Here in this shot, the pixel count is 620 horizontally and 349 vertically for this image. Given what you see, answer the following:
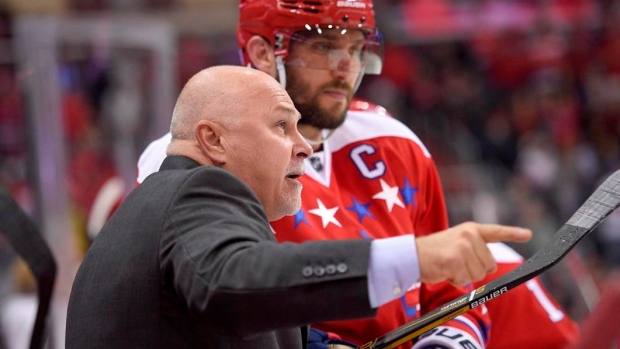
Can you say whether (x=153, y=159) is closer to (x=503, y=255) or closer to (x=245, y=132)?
(x=245, y=132)

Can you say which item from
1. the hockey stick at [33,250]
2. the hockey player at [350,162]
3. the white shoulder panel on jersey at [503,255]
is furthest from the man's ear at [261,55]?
the white shoulder panel on jersey at [503,255]

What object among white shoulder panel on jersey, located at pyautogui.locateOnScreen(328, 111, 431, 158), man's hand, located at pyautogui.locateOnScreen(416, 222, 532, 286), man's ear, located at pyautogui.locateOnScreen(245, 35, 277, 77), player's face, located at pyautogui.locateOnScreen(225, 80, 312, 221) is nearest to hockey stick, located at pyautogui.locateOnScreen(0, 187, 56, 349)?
man's ear, located at pyautogui.locateOnScreen(245, 35, 277, 77)

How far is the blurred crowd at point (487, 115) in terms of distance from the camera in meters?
6.94

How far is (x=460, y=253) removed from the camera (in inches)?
67.0

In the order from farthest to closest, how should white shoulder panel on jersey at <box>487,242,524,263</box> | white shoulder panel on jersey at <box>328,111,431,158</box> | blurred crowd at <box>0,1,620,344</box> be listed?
1. blurred crowd at <box>0,1,620,344</box>
2. white shoulder panel on jersey at <box>487,242,524,263</box>
3. white shoulder panel on jersey at <box>328,111,431,158</box>

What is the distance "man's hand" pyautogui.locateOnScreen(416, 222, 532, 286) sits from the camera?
169cm

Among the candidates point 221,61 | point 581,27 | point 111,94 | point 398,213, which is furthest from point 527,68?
point 398,213

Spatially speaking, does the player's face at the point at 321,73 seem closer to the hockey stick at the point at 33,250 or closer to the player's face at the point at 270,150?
the player's face at the point at 270,150

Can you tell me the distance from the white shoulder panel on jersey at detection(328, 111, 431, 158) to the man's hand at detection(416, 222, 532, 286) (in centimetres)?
126

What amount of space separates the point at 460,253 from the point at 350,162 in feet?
4.18

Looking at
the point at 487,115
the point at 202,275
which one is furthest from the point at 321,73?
the point at 487,115

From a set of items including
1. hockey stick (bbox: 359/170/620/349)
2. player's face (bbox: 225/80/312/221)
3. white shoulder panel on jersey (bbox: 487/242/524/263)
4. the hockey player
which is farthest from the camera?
white shoulder panel on jersey (bbox: 487/242/524/263)

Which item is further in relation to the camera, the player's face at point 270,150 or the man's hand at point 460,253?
the player's face at point 270,150

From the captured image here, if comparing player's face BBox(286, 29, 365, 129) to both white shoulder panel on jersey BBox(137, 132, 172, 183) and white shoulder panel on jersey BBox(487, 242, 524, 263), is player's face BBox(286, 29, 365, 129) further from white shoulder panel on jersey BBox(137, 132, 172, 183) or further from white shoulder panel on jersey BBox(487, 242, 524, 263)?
white shoulder panel on jersey BBox(487, 242, 524, 263)
